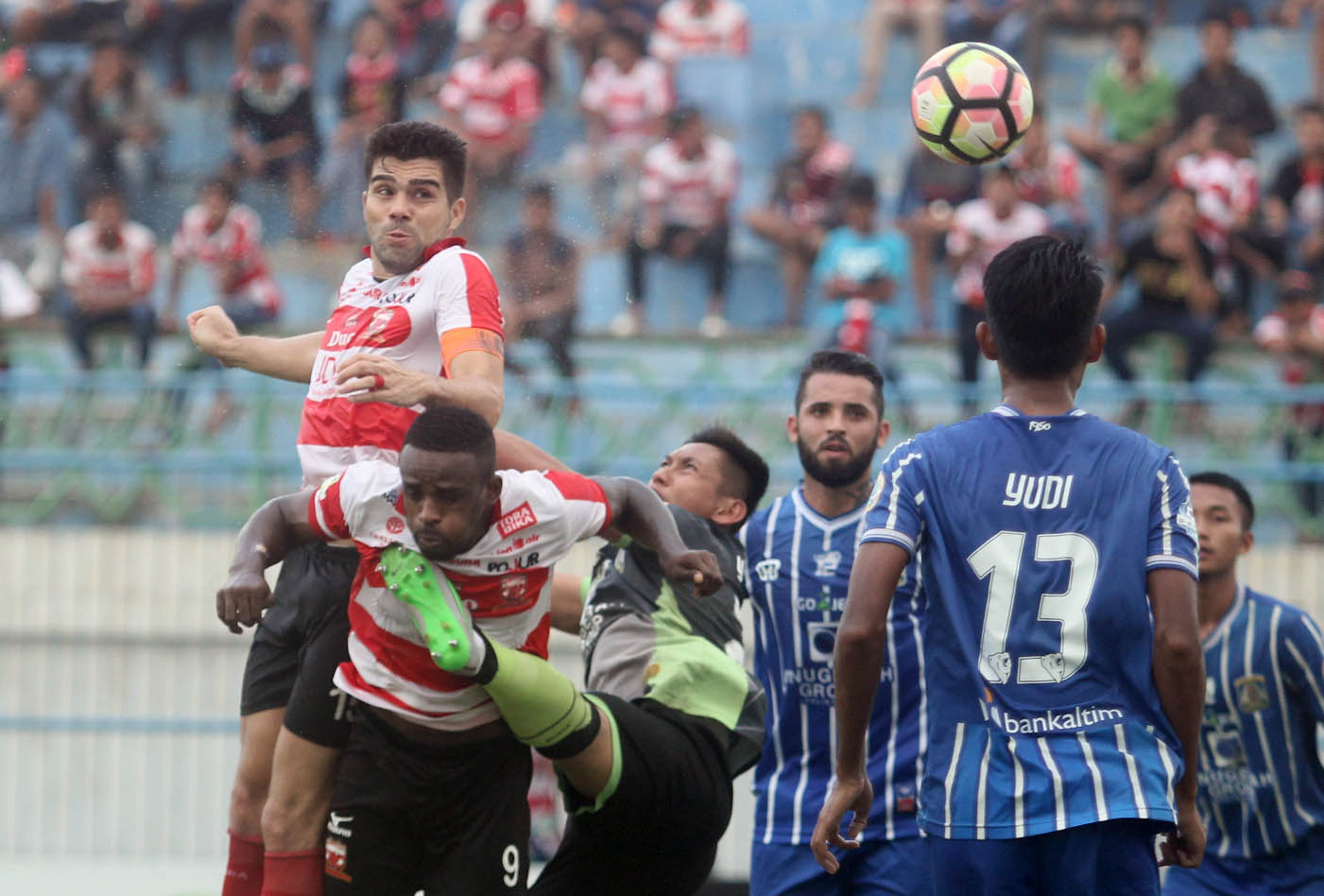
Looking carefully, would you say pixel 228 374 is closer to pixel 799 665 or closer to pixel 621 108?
pixel 621 108

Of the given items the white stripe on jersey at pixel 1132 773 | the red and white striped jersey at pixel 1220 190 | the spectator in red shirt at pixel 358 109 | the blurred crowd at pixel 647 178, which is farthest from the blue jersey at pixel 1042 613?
the red and white striped jersey at pixel 1220 190

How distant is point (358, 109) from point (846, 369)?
7.22m

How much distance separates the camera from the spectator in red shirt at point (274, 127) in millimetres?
11516

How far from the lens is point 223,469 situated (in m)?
10.2

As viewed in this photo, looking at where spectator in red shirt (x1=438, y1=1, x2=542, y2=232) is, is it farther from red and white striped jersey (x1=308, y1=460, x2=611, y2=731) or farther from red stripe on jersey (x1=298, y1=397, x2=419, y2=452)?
red and white striped jersey (x1=308, y1=460, x2=611, y2=731)

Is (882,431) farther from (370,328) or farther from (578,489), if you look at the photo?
(370,328)

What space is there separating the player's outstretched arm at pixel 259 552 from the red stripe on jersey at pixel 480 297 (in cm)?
65

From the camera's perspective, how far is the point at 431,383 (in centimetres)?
432

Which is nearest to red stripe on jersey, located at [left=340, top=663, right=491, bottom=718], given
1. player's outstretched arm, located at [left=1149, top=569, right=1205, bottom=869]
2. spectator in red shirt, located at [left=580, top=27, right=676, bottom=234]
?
player's outstretched arm, located at [left=1149, top=569, right=1205, bottom=869]

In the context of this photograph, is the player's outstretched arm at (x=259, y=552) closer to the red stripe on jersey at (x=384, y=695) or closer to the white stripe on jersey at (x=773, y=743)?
the red stripe on jersey at (x=384, y=695)

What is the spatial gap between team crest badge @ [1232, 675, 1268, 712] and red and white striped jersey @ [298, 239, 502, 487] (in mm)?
2931

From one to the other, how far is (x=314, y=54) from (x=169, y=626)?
522cm

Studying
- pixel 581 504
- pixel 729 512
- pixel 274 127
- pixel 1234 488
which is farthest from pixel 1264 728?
pixel 274 127

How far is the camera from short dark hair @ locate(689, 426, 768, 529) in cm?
556
